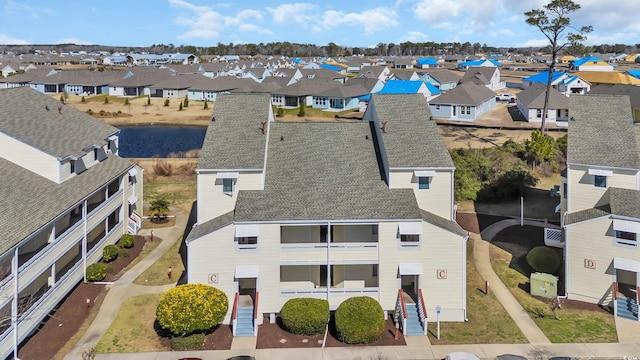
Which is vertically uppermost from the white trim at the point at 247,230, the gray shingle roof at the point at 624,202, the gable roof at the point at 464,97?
the gable roof at the point at 464,97

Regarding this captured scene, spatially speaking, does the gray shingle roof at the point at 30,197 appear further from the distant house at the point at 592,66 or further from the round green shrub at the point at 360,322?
the distant house at the point at 592,66

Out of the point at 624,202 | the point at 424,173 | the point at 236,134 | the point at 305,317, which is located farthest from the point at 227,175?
the point at 624,202

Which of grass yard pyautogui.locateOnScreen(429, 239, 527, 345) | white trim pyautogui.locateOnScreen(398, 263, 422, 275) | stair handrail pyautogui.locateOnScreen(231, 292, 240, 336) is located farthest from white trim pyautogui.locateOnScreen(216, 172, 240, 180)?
grass yard pyautogui.locateOnScreen(429, 239, 527, 345)

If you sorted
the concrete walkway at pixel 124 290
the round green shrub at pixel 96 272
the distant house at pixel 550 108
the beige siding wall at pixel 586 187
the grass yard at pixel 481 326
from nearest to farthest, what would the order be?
the concrete walkway at pixel 124 290, the grass yard at pixel 481 326, the beige siding wall at pixel 586 187, the round green shrub at pixel 96 272, the distant house at pixel 550 108

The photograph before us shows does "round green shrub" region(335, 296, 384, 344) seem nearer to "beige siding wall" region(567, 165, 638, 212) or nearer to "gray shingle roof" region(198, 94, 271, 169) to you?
"gray shingle roof" region(198, 94, 271, 169)

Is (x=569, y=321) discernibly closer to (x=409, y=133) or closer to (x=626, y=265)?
(x=626, y=265)

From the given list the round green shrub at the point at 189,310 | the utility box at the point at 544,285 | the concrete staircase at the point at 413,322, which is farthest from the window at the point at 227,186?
the utility box at the point at 544,285
